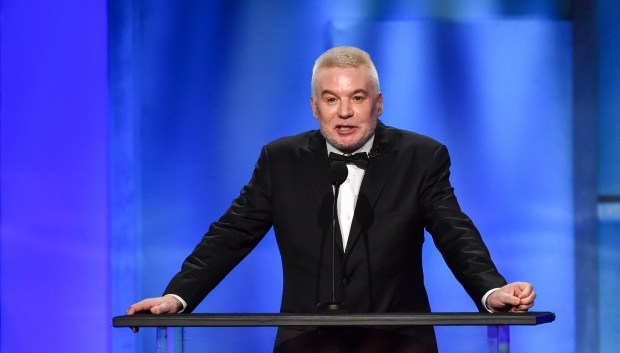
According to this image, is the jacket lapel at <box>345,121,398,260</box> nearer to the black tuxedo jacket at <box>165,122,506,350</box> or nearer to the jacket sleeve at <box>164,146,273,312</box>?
the black tuxedo jacket at <box>165,122,506,350</box>

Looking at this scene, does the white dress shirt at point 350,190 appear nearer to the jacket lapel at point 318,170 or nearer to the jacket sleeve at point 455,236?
the jacket lapel at point 318,170

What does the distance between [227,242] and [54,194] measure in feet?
6.29

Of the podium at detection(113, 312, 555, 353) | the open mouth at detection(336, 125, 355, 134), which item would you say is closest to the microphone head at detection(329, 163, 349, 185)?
the podium at detection(113, 312, 555, 353)

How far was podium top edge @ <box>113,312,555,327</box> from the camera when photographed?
69.9 inches

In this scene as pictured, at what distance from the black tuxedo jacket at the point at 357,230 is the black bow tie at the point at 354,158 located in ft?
0.07

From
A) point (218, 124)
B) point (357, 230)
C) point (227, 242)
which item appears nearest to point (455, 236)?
point (357, 230)

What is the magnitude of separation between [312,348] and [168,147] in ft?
8.20

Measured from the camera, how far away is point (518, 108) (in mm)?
4156

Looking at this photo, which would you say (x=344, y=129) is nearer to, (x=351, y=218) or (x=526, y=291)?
(x=351, y=218)

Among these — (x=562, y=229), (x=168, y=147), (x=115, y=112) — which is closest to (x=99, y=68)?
(x=115, y=112)

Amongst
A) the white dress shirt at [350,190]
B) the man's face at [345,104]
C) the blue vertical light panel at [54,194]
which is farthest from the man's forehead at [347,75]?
the blue vertical light panel at [54,194]

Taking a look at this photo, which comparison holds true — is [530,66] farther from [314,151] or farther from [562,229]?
[314,151]

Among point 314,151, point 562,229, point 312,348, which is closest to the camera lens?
point 312,348

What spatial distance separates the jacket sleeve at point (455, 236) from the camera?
2.28 metres
